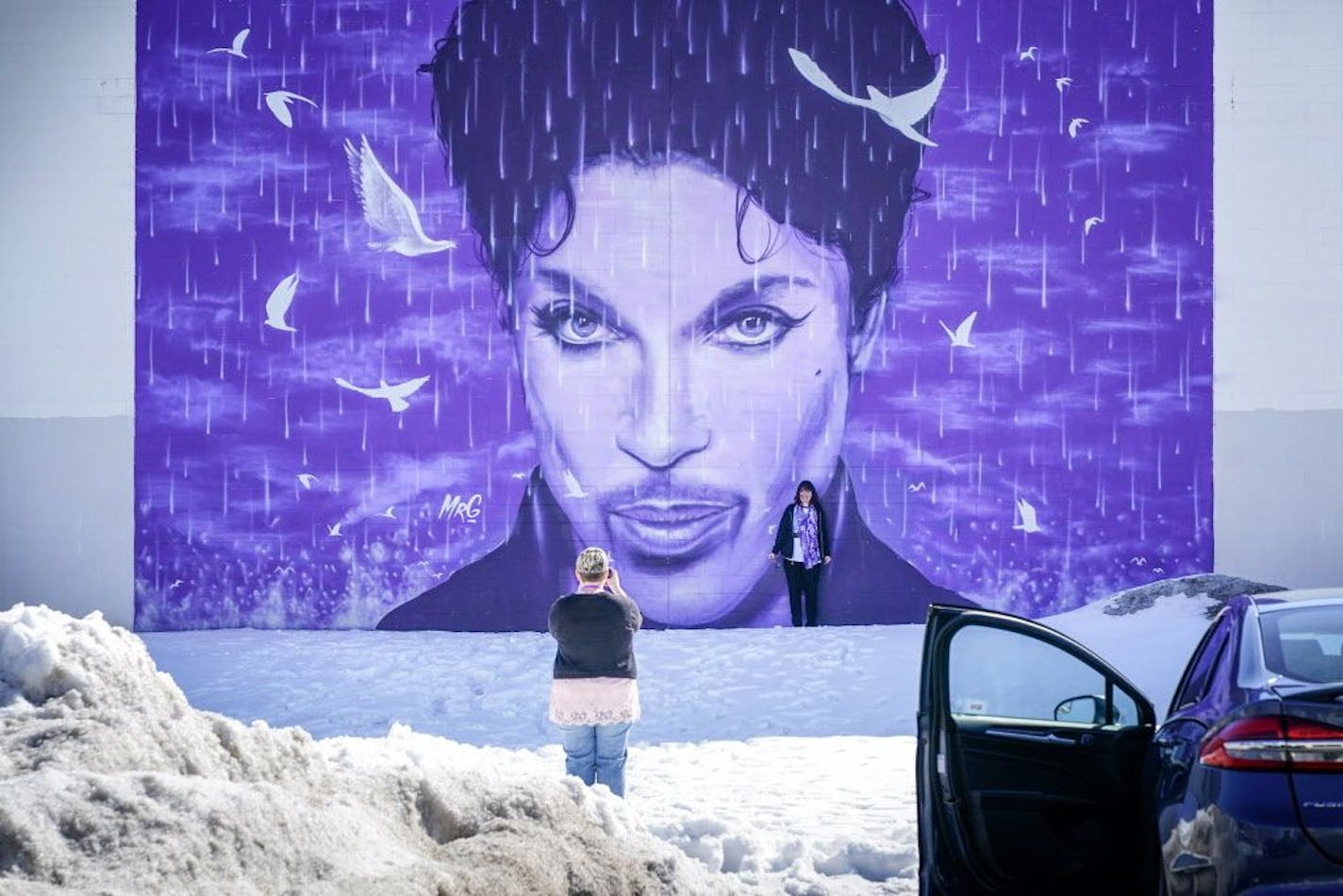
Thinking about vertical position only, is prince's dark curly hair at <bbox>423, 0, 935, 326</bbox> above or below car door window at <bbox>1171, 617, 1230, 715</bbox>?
above

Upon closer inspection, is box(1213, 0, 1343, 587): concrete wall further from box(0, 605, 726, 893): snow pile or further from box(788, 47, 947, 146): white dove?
box(0, 605, 726, 893): snow pile

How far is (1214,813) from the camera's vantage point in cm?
408

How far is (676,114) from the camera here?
1745cm

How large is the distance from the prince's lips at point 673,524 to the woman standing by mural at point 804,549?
0.57 metres

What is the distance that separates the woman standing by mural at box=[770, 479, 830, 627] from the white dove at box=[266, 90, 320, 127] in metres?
6.71

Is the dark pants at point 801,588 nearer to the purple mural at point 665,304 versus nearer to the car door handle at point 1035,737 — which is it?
the purple mural at point 665,304

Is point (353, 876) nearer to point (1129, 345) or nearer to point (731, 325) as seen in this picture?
point (731, 325)

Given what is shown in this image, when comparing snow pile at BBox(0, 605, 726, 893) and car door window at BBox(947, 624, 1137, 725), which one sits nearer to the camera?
snow pile at BBox(0, 605, 726, 893)

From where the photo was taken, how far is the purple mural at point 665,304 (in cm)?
1725

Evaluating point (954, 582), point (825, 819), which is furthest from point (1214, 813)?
point (954, 582)

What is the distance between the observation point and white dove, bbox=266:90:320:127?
17.6 metres

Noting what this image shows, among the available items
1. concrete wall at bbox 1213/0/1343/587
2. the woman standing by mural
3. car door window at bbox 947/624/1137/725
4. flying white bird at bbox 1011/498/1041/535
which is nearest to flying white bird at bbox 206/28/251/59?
the woman standing by mural

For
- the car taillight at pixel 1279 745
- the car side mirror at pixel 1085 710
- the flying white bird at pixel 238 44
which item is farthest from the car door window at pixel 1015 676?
the flying white bird at pixel 238 44

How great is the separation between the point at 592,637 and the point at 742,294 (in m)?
9.63
